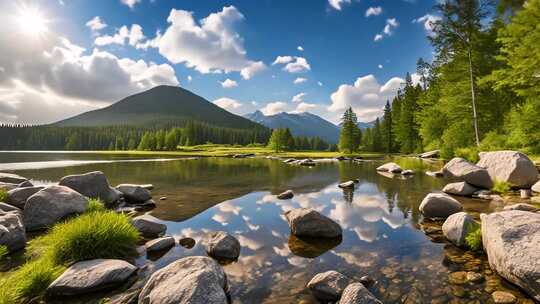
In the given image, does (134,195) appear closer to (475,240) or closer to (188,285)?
(188,285)

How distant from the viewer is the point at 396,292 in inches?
223

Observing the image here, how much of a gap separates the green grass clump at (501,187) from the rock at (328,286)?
14435mm

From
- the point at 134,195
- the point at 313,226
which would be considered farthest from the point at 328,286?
the point at 134,195

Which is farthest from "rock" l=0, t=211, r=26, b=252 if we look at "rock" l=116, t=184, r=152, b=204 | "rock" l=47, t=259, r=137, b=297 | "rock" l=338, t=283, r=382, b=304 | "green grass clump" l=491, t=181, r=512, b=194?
"green grass clump" l=491, t=181, r=512, b=194

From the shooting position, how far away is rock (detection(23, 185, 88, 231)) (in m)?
9.70

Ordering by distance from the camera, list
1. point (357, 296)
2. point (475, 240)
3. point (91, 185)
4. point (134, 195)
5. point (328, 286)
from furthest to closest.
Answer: point (134, 195), point (91, 185), point (475, 240), point (328, 286), point (357, 296)

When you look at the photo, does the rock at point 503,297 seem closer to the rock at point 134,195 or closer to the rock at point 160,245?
the rock at point 160,245

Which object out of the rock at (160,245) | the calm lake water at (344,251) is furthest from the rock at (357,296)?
the rock at (160,245)

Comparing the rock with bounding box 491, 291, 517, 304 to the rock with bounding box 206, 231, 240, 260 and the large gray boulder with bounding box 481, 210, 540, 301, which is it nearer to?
the large gray boulder with bounding box 481, 210, 540, 301

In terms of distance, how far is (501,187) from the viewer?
14656 millimetres

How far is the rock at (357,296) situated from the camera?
4.72 metres

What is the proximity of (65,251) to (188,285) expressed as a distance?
4093 mm

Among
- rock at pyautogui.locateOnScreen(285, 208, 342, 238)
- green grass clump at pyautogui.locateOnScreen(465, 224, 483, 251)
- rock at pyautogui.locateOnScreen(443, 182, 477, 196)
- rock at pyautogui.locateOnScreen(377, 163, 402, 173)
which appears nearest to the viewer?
green grass clump at pyautogui.locateOnScreen(465, 224, 483, 251)

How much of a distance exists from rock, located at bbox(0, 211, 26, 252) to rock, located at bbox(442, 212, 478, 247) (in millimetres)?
13282
